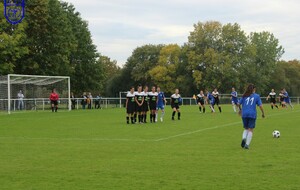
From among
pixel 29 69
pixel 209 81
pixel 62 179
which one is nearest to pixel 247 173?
pixel 62 179

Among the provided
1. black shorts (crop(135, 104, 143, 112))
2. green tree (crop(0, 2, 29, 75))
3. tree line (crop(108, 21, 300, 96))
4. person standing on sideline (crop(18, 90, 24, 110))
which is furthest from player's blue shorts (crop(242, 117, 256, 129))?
tree line (crop(108, 21, 300, 96))

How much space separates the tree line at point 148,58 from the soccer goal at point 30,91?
5.36 m

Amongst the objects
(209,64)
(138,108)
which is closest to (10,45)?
(138,108)

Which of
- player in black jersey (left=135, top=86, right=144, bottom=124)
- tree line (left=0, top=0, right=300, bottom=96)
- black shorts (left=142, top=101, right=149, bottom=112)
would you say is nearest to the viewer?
player in black jersey (left=135, top=86, right=144, bottom=124)

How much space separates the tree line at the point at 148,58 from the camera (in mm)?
54812

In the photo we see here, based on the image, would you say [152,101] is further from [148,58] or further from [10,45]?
[148,58]

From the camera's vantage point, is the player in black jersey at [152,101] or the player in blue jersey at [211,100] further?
the player in blue jersey at [211,100]

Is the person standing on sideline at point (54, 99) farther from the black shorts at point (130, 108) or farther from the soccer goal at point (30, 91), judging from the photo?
the black shorts at point (130, 108)

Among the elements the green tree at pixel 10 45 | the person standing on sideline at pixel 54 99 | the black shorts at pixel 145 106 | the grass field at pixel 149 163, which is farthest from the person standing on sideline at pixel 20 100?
the grass field at pixel 149 163

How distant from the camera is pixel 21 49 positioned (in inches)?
2035

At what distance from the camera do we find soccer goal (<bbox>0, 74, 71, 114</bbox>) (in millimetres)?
41062

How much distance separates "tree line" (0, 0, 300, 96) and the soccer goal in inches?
211

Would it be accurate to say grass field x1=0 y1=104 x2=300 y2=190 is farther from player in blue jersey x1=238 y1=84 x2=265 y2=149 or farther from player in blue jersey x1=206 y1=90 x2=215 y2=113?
player in blue jersey x1=206 y1=90 x2=215 y2=113

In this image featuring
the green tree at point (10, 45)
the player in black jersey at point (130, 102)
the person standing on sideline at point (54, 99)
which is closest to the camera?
the player in black jersey at point (130, 102)
